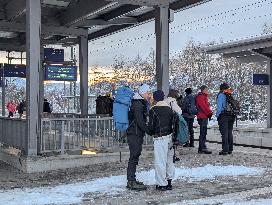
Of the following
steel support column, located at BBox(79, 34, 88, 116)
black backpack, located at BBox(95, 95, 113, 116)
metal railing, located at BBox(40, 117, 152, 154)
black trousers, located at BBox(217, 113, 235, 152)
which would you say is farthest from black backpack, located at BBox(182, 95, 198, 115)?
steel support column, located at BBox(79, 34, 88, 116)

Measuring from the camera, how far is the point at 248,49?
19.6m

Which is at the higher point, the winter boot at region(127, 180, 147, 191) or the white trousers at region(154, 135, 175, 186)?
the white trousers at region(154, 135, 175, 186)

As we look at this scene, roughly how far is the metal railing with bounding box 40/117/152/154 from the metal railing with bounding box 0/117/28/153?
0.53 m

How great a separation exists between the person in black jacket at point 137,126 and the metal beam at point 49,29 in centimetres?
858

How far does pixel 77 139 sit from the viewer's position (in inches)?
445

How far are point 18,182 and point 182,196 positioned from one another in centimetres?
346

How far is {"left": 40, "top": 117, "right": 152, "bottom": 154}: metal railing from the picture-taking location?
10828mm

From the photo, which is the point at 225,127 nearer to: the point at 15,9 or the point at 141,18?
the point at 141,18

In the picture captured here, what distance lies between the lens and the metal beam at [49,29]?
51.1 ft

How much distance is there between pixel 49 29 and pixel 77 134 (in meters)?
5.95

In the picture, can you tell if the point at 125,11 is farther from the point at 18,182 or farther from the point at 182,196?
the point at 182,196

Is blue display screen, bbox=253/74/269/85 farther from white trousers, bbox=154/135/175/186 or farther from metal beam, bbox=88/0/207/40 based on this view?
white trousers, bbox=154/135/175/186

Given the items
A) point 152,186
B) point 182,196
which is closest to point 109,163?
point 152,186

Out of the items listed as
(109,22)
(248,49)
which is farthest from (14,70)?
(248,49)
